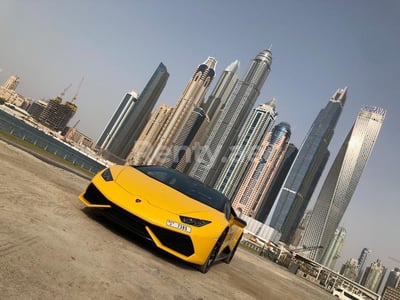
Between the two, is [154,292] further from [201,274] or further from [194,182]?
[194,182]

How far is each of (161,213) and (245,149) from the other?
571 ft

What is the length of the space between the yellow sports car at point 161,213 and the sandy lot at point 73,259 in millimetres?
215

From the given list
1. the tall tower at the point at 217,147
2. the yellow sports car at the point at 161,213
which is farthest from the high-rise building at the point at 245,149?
the yellow sports car at the point at 161,213

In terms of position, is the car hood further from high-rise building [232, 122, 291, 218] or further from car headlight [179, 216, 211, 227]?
high-rise building [232, 122, 291, 218]

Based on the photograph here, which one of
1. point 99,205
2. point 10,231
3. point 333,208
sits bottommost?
point 10,231

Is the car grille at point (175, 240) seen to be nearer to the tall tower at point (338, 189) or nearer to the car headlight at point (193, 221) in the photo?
the car headlight at point (193, 221)

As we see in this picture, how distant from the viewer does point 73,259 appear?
275 cm

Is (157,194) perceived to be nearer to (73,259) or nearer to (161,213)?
(161,213)

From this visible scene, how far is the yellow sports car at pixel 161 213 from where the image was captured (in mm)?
4164

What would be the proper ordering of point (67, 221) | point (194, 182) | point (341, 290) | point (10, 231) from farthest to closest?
1. point (341, 290)
2. point (194, 182)
3. point (67, 221)
4. point (10, 231)

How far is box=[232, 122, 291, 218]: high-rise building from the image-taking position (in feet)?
534

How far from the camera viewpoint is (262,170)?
165 metres

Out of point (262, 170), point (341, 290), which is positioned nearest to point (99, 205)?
point (341, 290)

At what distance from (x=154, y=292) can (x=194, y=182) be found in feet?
11.0
